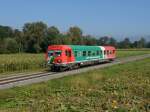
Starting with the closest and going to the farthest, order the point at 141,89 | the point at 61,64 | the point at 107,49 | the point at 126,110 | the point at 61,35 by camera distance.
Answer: the point at 126,110 < the point at 141,89 < the point at 61,64 < the point at 107,49 < the point at 61,35

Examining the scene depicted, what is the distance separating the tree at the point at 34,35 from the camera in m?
114

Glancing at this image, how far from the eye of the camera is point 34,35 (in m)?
116

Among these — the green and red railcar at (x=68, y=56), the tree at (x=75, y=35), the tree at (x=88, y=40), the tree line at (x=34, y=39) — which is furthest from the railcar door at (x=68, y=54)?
the tree at (x=88, y=40)

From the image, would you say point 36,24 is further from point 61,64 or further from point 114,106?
point 114,106

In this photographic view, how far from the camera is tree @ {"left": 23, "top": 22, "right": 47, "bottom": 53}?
Answer: 114 m

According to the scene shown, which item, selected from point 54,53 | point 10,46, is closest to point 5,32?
point 10,46

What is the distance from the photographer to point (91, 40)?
142 meters

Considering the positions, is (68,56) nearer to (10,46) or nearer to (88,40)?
(10,46)

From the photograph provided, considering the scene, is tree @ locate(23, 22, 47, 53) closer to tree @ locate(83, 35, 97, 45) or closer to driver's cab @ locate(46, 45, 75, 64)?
tree @ locate(83, 35, 97, 45)

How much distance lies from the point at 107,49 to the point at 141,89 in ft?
129

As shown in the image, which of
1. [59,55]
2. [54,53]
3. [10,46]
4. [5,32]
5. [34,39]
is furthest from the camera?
[5,32]

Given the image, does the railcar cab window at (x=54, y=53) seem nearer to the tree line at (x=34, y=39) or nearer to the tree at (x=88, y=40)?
the tree line at (x=34, y=39)

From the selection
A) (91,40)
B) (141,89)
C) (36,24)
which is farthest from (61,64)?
(91,40)

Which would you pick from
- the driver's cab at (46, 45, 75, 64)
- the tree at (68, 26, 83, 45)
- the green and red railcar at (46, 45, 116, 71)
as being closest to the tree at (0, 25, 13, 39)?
the tree at (68, 26, 83, 45)
